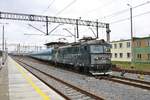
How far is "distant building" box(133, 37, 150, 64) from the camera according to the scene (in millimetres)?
57969

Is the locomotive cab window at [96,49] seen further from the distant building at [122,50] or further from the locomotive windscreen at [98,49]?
the distant building at [122,50]

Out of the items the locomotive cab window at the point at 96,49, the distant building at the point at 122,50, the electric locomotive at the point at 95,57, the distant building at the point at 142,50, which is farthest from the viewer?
the distant building at the point at 122,50

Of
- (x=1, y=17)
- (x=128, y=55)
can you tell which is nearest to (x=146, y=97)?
(x=1, y=17)

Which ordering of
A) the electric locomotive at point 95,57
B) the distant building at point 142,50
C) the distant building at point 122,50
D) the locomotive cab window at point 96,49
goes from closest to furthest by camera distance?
1. the electric locomotive at point 95,57
2. the locomotive cab window at point 96,49
3. the distant building at point 142,50
4. the distant building at point 122,50

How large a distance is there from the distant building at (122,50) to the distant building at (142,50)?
3893mm

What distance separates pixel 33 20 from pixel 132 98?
1212 inches

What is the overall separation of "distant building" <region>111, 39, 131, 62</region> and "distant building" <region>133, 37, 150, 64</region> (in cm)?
389

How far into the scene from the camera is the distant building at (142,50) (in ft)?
190

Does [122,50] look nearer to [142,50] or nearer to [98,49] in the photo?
[142,50]

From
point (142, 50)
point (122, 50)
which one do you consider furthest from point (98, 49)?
point (122, 50)

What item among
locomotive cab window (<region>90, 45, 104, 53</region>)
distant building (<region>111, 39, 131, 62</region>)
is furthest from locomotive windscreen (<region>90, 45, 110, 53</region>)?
distant building (<region>111, 39, 131, 62</region>)

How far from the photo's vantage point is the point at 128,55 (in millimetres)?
66188

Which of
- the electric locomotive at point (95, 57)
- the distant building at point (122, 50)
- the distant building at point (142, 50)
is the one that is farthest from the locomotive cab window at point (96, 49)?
the distant building at point (122, 50)

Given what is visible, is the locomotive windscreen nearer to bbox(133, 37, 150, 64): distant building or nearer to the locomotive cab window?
the locomotive cab window
